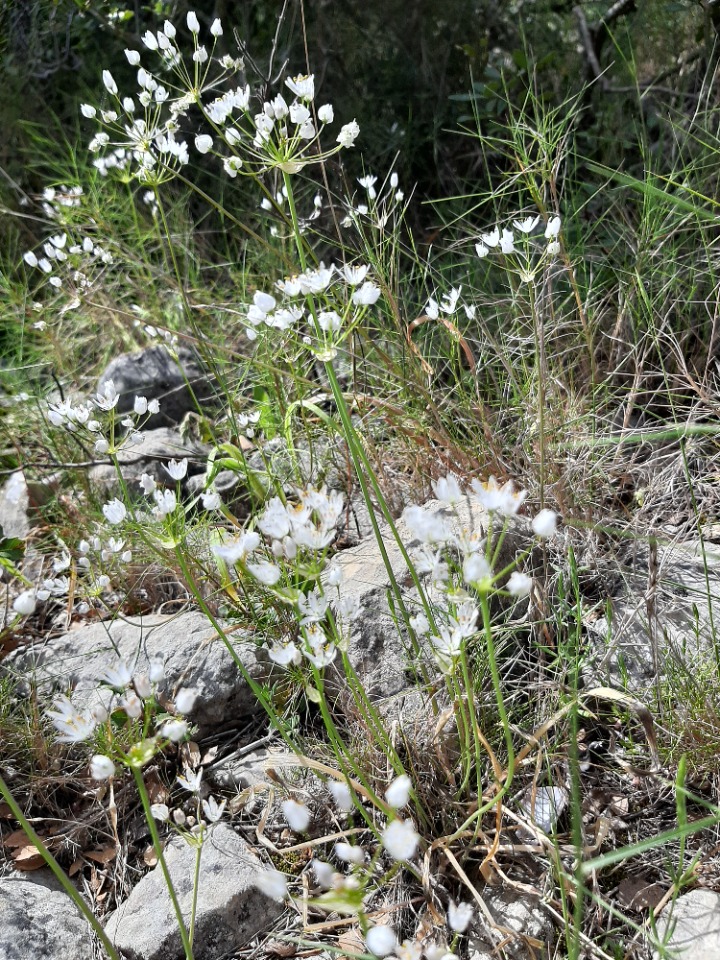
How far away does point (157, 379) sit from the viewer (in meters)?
3.11

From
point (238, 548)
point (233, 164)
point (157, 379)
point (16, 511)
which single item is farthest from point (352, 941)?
point (157, 379)

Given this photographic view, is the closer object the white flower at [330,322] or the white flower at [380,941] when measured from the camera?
the white flower at [380,941]

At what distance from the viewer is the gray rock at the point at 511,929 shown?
138 centimetres

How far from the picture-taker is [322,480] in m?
2.31

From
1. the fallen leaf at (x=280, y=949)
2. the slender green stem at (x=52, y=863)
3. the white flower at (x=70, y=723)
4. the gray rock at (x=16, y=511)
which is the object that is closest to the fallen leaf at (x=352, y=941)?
the fallen leaf at (x=280, y=949)

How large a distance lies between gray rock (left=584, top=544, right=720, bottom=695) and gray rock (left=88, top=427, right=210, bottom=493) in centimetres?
138

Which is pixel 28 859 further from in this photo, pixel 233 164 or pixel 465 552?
pixel 233 164

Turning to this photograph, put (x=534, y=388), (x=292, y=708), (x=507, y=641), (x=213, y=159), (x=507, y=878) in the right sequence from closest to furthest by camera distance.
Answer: (x=507, y=878), (x=507, y=641), (x=292, y=708), (x=534, y=388), (x=213, y=159)

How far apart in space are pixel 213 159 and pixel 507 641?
311 centimetres

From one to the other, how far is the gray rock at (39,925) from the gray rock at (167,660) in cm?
44

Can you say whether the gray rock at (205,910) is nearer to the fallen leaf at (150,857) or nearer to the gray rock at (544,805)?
the fallen leaf at (150,857)

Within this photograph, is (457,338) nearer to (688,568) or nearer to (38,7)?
(688,568)

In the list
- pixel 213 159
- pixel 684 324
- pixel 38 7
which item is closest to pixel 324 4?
pixel 213 159

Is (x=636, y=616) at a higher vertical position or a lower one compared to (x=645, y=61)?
lower
